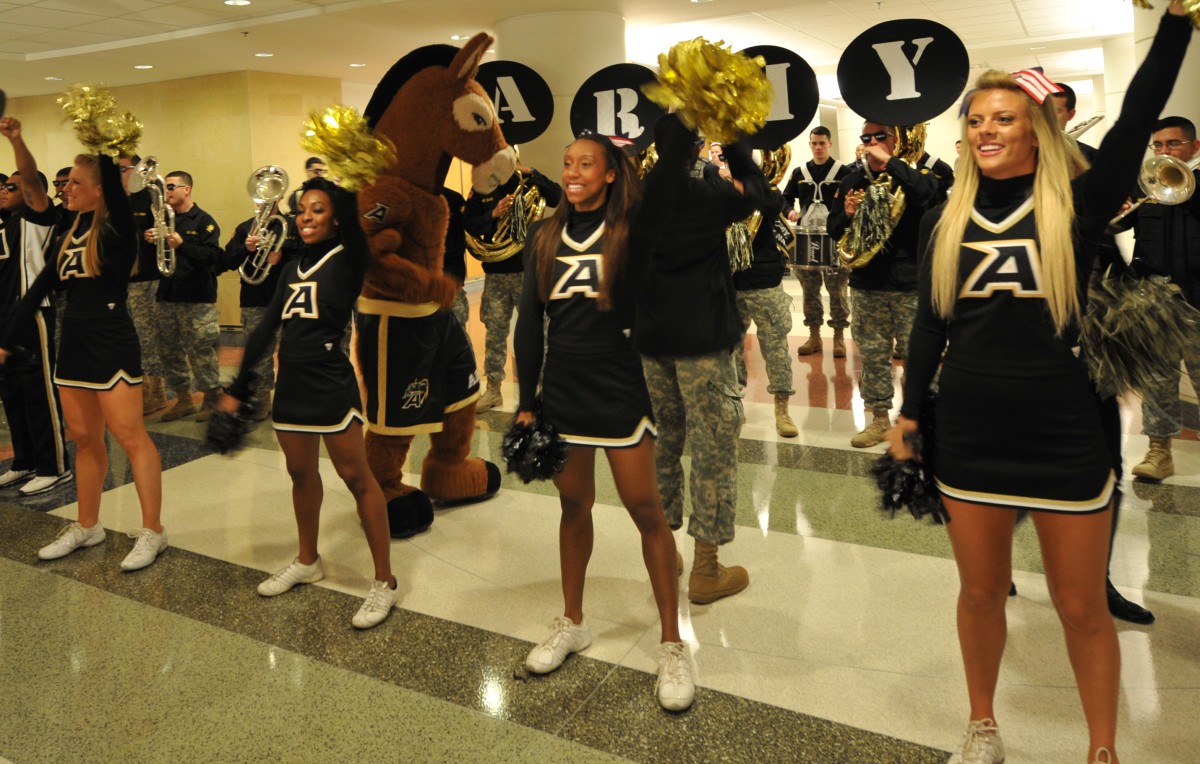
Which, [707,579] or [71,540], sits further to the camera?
[71,540]

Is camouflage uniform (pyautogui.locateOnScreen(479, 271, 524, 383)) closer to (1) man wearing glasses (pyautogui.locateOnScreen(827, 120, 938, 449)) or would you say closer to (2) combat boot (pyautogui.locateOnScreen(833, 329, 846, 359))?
(1) man wearing glasses (pyautogui.locateOnScreen(827, 120, 938, 449))

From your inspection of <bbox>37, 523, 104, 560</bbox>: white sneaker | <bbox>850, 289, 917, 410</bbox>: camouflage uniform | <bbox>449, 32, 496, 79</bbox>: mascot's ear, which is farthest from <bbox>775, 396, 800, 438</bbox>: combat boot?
<bbox>37, 523, 104, 560</bbox>: white sneaker

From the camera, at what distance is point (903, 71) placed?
4.41m

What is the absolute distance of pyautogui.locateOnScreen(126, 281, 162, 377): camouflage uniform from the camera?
6262 mm

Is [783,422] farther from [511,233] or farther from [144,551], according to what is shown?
[144,551]

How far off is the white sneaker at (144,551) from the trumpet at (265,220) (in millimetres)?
1672

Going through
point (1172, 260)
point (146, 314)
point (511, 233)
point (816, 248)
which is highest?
point (511, 233)

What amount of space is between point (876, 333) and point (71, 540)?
404 cm

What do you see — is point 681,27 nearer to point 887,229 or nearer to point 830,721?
point 887,229

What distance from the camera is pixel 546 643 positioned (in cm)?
280

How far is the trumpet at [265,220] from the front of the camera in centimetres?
442

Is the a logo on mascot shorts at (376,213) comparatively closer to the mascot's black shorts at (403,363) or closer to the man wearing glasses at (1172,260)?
the mascot's black shorts at (403,363)

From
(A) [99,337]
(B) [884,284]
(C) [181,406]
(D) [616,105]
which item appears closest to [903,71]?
(B) [884,284]

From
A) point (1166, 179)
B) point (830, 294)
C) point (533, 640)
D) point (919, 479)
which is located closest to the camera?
point (919, 479)
